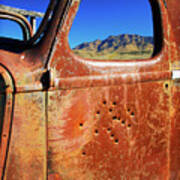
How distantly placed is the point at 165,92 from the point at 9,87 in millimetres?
1023

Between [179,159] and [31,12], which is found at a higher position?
[31,12]

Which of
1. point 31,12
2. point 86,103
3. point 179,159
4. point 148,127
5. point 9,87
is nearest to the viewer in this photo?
point 9,87

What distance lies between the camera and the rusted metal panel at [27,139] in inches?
45.3

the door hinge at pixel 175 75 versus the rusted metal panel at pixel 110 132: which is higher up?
the door hinge at pixel 175 75

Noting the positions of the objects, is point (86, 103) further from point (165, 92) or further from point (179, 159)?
point (179, 159)

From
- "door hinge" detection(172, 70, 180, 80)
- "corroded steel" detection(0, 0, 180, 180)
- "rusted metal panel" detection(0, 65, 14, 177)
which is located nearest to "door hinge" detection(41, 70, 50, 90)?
"corroded steel" detection(0, 0, 180, 180)

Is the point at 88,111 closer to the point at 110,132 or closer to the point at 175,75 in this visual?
the point at 110,132

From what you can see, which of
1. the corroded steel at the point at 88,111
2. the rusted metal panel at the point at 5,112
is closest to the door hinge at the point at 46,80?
the corroded steel at the point at 88,111

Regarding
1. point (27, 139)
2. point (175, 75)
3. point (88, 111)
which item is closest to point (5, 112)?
point (27, 139)

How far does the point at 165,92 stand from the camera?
1.43 m

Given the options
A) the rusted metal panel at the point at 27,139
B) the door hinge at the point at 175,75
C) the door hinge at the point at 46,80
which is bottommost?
the rusted metal panel at the point at 27,139

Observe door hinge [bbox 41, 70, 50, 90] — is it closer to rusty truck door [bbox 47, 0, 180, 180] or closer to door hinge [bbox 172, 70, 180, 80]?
rusty truck door [bbox 47, 0, 180, 180]

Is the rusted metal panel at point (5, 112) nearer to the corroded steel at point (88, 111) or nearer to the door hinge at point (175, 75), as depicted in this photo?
the corroded steel at point (88, 111)

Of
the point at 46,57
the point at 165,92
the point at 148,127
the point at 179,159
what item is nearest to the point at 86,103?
the point at 46,57
